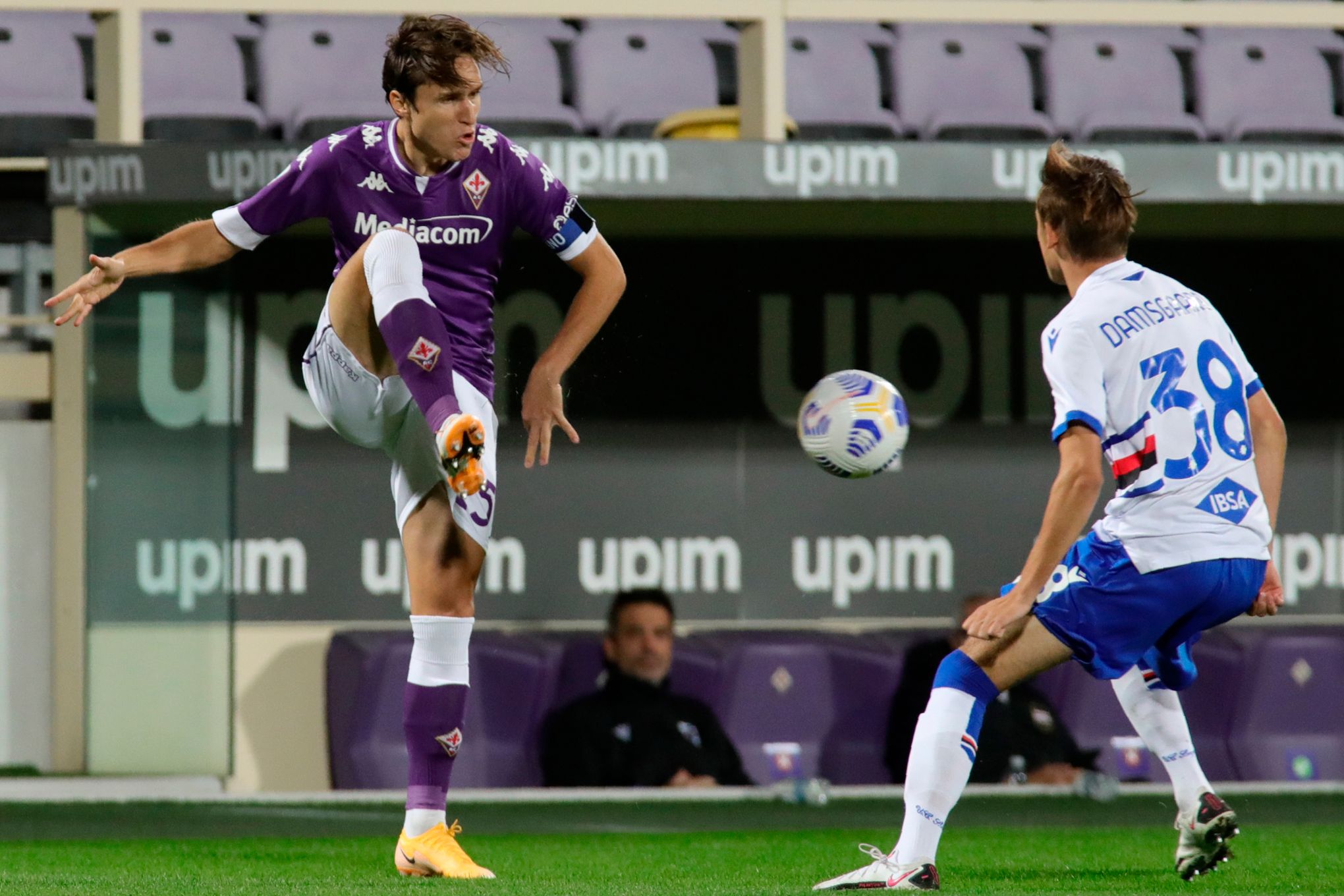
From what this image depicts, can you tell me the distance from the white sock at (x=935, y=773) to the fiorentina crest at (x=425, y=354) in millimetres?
1178

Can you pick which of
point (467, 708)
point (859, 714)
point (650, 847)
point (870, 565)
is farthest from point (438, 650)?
point (870, 565)

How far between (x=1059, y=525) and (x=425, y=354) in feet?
4.23

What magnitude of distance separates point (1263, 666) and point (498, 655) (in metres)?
3.13

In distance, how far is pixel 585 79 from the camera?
29.5ft

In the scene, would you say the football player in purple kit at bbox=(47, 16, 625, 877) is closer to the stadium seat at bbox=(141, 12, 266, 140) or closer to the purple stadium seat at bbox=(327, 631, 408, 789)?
the purple stadium seat at bbox=(327, 631, 408, 789)

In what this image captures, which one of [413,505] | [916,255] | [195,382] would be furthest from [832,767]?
[413,505]

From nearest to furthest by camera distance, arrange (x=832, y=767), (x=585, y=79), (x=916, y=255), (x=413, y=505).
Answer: (x=413, y=505) < (x=832, y=767) < (x=916, y=255) < (x=585, y=79)

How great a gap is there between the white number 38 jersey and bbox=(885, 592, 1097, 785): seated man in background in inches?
137

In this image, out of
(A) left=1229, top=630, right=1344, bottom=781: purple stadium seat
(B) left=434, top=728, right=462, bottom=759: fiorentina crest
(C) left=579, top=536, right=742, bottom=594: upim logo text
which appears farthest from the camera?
(C) left=579, top=536, right=742, bottom=594: upim logo text

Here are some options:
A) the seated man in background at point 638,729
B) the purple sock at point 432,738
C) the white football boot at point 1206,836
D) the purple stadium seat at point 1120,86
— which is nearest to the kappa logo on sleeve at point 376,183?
the purple sock at point 432,738

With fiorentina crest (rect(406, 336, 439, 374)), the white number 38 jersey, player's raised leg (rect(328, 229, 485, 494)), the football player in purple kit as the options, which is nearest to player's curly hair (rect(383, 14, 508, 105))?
the football player in purple kit

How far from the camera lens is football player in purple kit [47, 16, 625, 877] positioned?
13.2 feet

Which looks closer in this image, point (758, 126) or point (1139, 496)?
point (1139, 496)

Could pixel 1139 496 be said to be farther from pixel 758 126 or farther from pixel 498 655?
pixel 498 655
